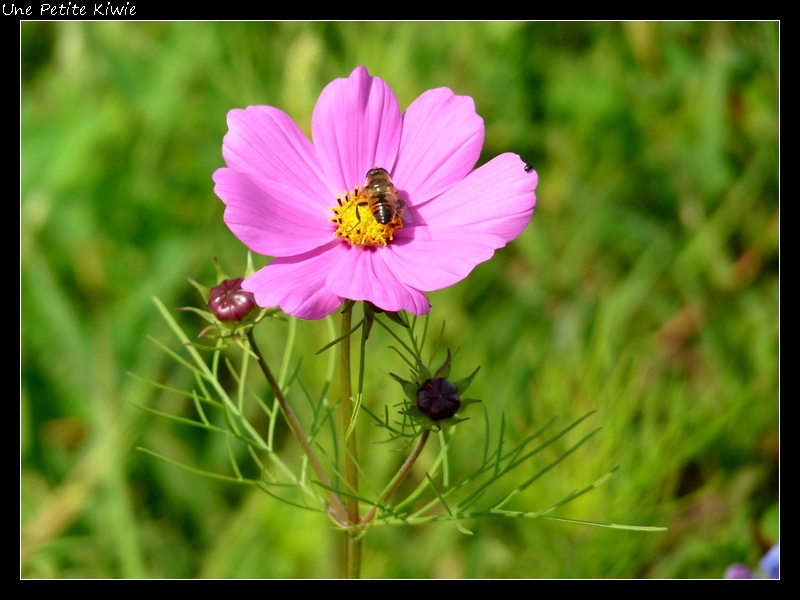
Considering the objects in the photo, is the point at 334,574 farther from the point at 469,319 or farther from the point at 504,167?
the point at 504,167

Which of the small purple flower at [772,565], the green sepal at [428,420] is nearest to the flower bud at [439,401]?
the green sepal at [428,420]

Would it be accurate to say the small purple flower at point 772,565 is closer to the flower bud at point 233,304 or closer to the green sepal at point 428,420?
the green sepal at point 428,420

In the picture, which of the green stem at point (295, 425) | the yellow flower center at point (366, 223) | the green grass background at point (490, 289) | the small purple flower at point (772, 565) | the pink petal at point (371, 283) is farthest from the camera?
the green grass background at point (490, 289)

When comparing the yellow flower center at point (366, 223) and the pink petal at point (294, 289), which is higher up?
the yellow flower center at point (366, 223)

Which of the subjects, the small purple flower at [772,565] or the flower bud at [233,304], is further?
the small purple flower at [772,565]

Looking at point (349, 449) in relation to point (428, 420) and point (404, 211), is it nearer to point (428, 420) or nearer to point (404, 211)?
point (428, 420)

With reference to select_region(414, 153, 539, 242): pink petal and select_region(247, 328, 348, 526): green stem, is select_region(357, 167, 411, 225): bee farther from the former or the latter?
select_region(247, 328, 348, 526): green stem
